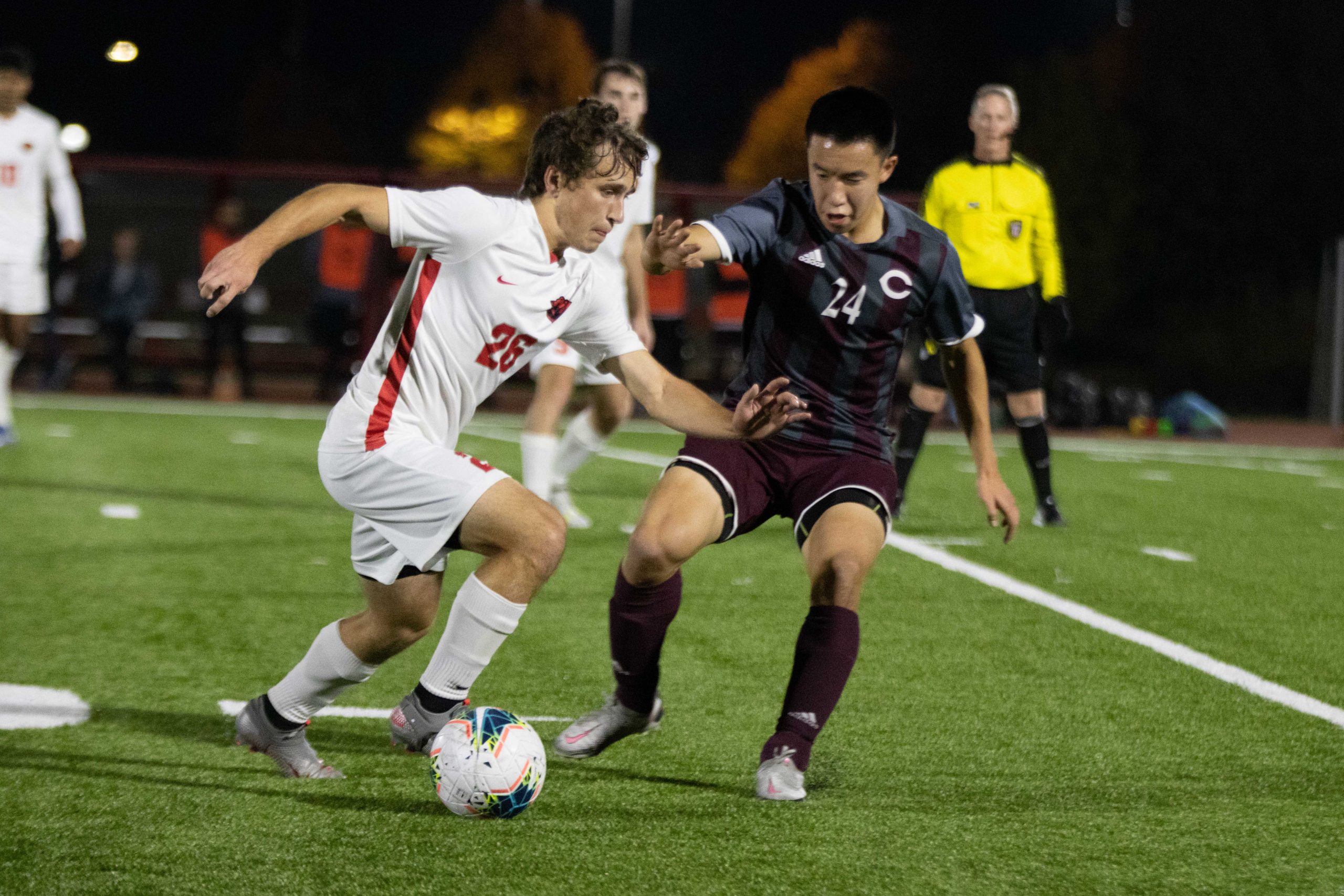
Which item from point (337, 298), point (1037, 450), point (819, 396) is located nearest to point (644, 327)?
point (1037, 450)

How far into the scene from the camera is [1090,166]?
108ft

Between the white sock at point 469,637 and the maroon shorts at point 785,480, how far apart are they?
2.28 ft

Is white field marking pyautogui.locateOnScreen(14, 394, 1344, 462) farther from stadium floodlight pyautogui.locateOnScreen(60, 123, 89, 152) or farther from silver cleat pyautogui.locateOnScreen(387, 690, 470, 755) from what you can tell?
stadium floodlight pyautogui.locateOnScreen(60, 123, 89, 152)

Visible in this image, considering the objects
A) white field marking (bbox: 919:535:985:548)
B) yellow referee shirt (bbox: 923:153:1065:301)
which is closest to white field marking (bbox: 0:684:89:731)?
white field marking (bbox: 919:535:985:548)

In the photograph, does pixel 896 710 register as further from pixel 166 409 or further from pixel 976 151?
pixel 166 409

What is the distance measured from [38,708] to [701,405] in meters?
2.08

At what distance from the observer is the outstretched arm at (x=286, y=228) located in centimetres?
327

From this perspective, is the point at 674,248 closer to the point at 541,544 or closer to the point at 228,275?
the point at 541,544

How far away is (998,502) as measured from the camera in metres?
4.28

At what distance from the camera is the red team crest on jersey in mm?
3973

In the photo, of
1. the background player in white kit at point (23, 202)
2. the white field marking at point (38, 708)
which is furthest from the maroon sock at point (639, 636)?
the background player in white kit at point (23, 202)

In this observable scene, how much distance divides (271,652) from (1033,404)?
15.5 ft

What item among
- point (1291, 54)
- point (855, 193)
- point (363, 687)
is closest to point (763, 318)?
point (855, 193)

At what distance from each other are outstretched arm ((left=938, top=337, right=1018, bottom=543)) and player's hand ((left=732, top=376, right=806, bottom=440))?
607 mm
